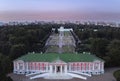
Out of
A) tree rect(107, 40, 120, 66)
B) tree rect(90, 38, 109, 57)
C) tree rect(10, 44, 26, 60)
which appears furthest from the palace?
tree rect(90, 38, 109, 57)

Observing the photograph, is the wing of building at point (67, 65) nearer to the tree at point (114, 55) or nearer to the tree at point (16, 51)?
the tree at point (114, 55)

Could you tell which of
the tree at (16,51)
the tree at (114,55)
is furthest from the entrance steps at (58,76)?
the tree at (16,51)

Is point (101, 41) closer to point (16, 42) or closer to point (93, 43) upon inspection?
point (93, 43)

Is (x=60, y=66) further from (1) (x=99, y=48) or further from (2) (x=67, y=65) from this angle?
(1) (x=99, y=48)

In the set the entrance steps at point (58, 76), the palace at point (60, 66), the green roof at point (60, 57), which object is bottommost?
the entrance steps at point (58, 76)

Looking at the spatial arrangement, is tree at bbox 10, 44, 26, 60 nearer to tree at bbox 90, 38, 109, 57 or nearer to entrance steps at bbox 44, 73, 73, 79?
entrance steps at bbox 44, 73, 73, 79

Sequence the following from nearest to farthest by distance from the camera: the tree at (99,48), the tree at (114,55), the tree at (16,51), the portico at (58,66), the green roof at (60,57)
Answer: the portico at (58,66) < the green roof at (60,57) < the tree at (114,55) < the tree at (16,51) < the tree at (99,48)

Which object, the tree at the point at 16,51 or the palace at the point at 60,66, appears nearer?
the palace at the point at 60,66

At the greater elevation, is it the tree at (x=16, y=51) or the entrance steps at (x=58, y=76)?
the tree at (x=16, y=51)

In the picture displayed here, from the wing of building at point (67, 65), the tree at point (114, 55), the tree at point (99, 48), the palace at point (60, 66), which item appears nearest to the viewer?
the palace at point (60, 66)

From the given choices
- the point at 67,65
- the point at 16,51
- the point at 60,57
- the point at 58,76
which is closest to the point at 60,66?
the point at 67,65

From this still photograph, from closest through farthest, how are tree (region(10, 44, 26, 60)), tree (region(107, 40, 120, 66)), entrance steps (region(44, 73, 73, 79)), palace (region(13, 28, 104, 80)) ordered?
entrance steps (region(44, 73, 73, 79)) → palace (region(13, 28, 104, 80)) → tree (region(107, 40, 120, 66)) → tree (region(10, 44, 26, 60))
